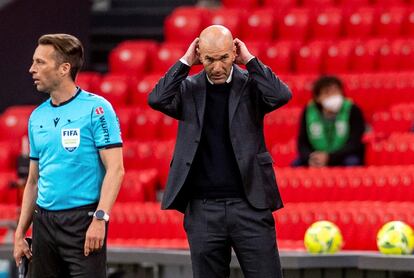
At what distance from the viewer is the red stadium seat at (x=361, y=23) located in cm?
1216

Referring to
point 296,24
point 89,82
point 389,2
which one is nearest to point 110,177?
point 89,82

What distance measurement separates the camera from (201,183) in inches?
231

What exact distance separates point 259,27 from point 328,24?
26.2 inches

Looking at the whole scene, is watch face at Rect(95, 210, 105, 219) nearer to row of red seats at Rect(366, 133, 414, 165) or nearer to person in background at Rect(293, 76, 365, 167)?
person in background at Rect(293, 76, 365, 167)

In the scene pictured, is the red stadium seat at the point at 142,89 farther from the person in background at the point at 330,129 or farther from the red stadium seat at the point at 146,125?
the person in background at the point at 330,129

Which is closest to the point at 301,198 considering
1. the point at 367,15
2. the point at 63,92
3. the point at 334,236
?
the point at 334,236

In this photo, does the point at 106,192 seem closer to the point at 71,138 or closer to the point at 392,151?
the point at 71,138

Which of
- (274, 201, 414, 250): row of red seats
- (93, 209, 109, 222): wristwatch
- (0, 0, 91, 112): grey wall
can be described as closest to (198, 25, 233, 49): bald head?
(93, 209, 109, 222): wristwatch

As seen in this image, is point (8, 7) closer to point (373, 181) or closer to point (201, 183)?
point (373, 181)

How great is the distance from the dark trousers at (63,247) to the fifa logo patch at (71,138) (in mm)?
258

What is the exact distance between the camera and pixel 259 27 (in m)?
12.5

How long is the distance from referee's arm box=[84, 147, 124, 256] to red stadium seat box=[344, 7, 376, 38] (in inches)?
267

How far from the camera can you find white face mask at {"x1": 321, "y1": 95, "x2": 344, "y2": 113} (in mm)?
9883

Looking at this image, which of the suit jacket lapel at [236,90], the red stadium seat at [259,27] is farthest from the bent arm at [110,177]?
the red stadium seat at [259,27]
